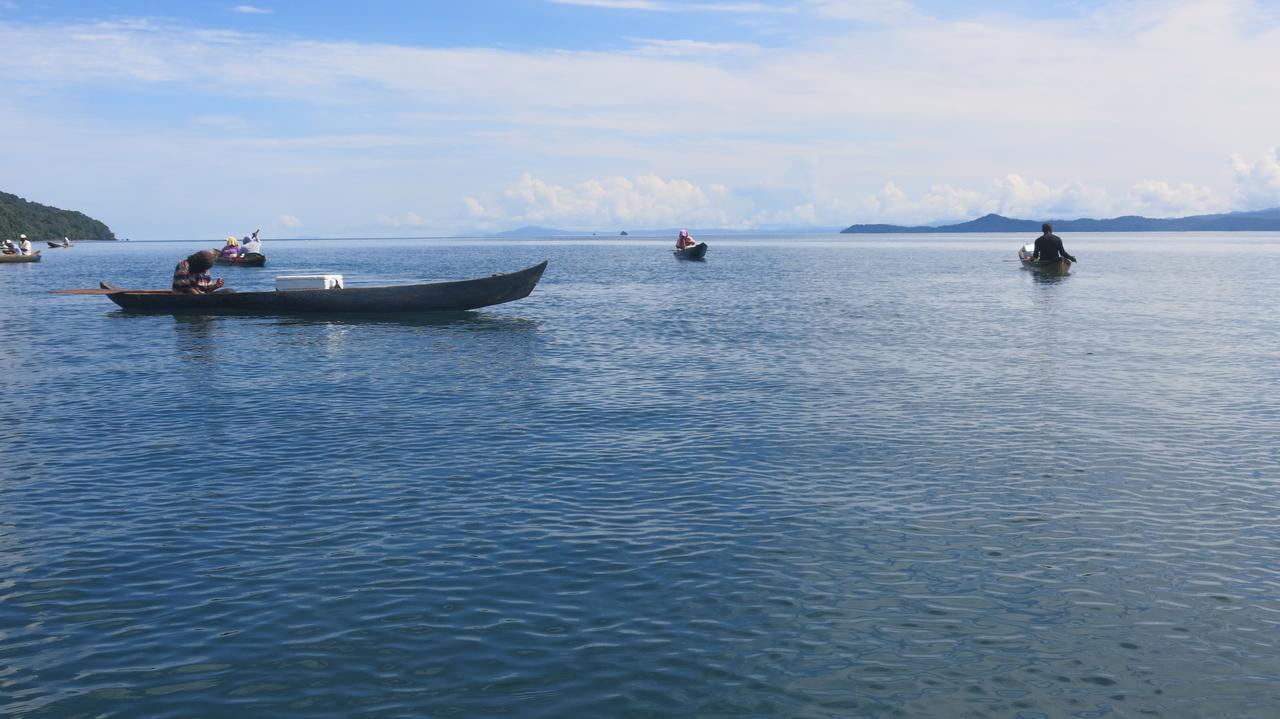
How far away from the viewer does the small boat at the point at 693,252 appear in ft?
334

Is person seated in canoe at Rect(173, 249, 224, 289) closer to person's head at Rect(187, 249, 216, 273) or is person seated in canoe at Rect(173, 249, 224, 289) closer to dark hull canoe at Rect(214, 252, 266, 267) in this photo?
person's head at Rect(187, 249, 216, 273)

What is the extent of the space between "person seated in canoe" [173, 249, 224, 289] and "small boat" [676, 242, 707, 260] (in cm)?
6164

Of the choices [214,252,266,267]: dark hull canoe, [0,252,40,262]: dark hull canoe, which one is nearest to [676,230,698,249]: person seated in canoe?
[214,252,266,267]: dark hull canoe

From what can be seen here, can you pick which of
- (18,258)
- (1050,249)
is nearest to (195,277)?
(1050,249)

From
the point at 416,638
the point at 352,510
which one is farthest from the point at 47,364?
the point at 416,638

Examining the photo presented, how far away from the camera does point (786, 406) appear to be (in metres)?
20.7

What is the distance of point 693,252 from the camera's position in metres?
103

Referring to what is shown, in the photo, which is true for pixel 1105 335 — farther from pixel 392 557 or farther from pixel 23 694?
pixel 23 694

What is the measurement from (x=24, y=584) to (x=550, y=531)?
569cm

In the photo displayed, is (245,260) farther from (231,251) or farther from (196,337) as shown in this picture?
(196,337)

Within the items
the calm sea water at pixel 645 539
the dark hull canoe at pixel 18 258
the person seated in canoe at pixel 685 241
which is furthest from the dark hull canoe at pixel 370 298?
the dark hull canoe at pixel 18 258

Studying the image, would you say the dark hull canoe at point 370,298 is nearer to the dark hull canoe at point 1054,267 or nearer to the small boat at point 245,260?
the dark hull canoe at point 1054,267

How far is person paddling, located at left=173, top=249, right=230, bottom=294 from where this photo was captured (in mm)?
43312

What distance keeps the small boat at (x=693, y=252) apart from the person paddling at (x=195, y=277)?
→ 202 feet
